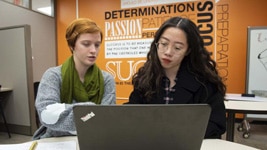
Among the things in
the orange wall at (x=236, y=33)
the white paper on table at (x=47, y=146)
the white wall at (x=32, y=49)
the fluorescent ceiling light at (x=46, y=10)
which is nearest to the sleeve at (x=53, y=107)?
the white paper on table at (x=47, y=146)

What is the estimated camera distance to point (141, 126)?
20.5 inches

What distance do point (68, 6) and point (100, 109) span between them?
4.63 m

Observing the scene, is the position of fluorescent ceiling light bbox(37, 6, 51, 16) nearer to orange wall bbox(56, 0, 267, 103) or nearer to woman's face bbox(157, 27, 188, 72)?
orange wall bbox(56, 0, 267, 103)

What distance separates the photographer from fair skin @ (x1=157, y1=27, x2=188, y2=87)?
105 centimetres

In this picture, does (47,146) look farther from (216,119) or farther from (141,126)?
(216,119)

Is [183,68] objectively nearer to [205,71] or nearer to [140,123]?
[205,71]

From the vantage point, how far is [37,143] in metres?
0.95

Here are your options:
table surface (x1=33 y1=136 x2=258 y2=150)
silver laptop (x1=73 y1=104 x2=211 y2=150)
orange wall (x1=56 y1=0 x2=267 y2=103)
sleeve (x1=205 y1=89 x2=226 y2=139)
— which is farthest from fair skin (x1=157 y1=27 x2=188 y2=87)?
orange wall (x1=56 y1=0 x2=267 y2=103)

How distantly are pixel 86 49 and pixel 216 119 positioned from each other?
71cm

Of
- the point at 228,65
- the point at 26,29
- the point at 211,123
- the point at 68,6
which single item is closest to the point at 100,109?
the point at 211,123

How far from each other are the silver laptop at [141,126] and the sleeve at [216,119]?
0.52m

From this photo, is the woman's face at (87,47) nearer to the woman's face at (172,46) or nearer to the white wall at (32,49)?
the woman's face at (172,46)

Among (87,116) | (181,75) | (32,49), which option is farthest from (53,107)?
(32,49)

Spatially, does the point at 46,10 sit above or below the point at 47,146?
above
